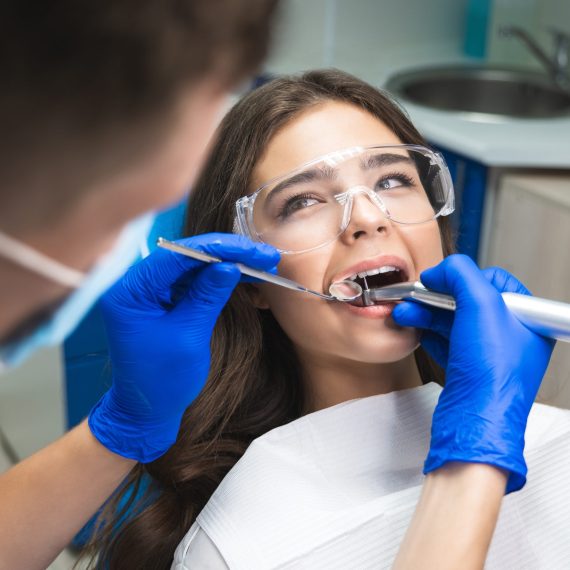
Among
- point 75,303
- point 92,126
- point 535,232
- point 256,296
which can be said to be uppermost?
point 92,126

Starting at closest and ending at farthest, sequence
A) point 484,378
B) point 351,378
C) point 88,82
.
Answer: point 88,82
point 484,378
point 351,378

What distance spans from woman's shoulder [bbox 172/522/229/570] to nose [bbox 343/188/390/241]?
0.51 metres

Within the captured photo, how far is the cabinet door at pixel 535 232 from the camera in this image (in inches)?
93.9

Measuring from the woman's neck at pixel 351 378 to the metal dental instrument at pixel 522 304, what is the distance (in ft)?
0.57

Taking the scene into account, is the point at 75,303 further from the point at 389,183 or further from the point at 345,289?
the point at 389,183

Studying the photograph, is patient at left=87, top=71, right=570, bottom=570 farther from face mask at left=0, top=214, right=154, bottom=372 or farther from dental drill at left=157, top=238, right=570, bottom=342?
face mask at left=0, top=214, right=154, bottom=372

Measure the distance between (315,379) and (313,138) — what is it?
42 cm

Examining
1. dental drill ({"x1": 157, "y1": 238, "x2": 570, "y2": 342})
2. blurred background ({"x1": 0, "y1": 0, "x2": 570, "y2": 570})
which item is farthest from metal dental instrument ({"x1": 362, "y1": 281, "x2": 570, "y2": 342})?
blurred background ({"x1": 0, "y1": 0, "x2": 570, "y2": 570})

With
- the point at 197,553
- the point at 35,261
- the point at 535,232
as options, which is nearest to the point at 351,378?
the point at 197,553

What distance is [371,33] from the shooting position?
3432 mm

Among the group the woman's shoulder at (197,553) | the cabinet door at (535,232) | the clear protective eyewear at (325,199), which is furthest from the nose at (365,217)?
the cabinet door at (535,232)

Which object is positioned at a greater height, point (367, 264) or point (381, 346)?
point (367, 264)

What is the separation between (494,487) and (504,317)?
244 millimetres

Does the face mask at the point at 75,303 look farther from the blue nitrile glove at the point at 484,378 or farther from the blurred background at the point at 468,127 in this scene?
the blurred background at the point at 468,127
